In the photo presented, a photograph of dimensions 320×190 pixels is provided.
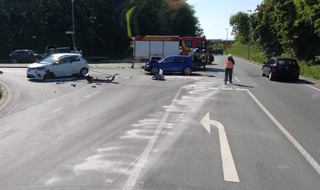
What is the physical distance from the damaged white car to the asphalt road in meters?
6.00

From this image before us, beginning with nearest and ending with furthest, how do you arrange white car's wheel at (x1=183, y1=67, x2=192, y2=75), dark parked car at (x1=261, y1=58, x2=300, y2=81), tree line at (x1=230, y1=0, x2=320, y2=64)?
dark parked car at (x1=261, y1=58, x2=300, y2=81) < white car's wheel at (x1=183, y1=67, x2=192, y2=75) < tree line at (x1=230, y1=0, x2=320, y2=64)

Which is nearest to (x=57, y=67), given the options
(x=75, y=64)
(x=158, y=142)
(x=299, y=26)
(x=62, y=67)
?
(x=62, y=67)

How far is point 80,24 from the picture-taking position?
183 ft

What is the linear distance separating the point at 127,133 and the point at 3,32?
154ft

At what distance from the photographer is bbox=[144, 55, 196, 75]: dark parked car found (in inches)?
1067

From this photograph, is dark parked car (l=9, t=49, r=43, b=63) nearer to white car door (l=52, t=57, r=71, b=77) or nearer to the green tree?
white car door (l=52, t=57, r=71, b=77)

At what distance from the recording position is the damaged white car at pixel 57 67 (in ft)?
72.0

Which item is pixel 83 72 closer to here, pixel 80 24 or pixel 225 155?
pixel 225 155

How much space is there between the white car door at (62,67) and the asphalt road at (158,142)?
677 cm

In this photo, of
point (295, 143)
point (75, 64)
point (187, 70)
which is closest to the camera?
point (295, 143)

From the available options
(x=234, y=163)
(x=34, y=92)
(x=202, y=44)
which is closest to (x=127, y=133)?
(x=234, y=163)

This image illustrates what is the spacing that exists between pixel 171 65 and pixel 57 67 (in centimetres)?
838

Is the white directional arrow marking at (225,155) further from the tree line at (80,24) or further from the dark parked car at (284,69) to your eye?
the tree line at (80,24)

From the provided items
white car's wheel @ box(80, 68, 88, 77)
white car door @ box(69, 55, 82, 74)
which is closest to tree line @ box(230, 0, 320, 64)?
white car's wheel @ box(80, 68, 88, 77)
